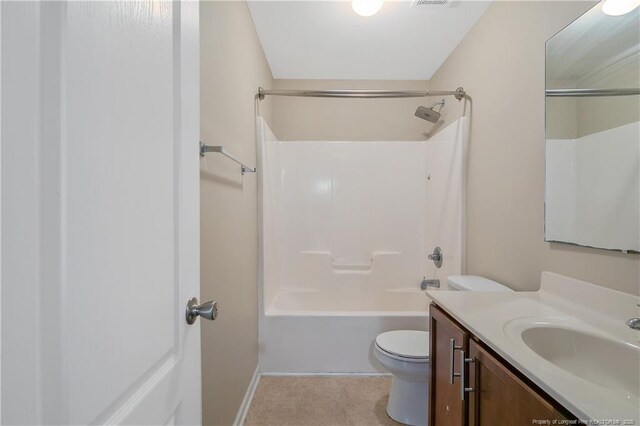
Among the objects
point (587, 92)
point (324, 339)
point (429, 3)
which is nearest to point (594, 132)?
point (587, 92)

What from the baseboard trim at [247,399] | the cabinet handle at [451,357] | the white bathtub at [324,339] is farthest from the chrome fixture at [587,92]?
the baseboard trim at [247,399]

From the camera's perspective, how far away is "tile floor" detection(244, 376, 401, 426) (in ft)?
5.48

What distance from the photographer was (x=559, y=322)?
3.19ft

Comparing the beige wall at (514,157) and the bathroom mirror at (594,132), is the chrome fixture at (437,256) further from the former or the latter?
the bathroom mirror at (594,132)

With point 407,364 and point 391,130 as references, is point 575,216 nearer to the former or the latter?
point 407,364

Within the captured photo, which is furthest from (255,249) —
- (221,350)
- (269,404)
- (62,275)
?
(62,275)

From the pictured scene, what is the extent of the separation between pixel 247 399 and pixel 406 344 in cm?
103

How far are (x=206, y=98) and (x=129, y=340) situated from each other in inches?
37.8

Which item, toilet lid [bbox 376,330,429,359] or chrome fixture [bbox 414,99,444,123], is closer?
toilet lid [bbox 376,330,429,359]

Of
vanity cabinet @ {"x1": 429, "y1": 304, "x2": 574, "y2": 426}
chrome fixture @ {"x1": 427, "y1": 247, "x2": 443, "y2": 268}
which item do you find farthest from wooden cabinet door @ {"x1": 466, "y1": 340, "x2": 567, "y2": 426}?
chrome fixture @ {"x1": 427, "y1": 247, "x2": 443, "y2": 268}

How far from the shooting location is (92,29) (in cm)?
42

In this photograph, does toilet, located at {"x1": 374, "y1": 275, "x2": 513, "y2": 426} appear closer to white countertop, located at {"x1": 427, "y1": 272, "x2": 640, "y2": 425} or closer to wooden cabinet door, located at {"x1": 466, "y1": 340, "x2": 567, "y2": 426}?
white countertop, located at {"x1": 427, "y1": 272, "x2": 640, "y2": 425}

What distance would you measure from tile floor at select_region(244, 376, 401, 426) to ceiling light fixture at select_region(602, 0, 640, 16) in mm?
2092

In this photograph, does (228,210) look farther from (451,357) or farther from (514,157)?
(514,157)
